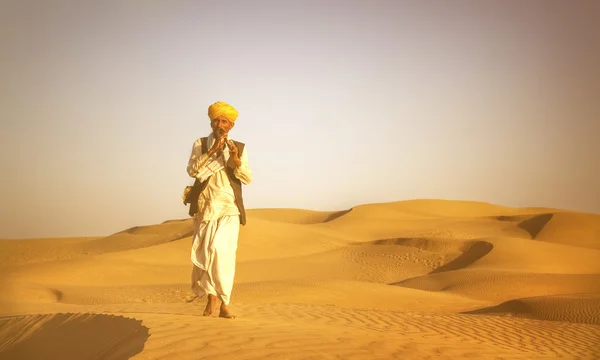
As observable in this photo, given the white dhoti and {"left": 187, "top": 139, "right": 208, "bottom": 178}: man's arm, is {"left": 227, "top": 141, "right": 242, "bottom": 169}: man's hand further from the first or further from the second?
the white dhoti

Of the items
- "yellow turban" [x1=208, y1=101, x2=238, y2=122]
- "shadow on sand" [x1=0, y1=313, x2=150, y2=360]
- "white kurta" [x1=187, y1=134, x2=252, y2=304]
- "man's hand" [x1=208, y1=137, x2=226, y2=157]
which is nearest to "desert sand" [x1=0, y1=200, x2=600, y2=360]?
"shadow on sand" [x1=0, y1=313, x2=150, y2=360]

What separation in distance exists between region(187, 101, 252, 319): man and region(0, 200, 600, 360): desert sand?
0.45 meters

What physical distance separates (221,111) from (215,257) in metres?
1.82

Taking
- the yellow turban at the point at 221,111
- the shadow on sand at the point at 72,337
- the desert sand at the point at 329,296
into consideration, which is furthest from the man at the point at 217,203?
the shadow on sand at the point at 72,337

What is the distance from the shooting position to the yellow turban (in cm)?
838

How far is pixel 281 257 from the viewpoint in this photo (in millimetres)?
29422

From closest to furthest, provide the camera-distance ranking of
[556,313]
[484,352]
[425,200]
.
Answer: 1. [484,352]
2. [556,313]
3. [425,200]

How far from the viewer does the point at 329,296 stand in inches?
675

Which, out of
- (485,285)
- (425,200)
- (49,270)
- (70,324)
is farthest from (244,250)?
(425,200)

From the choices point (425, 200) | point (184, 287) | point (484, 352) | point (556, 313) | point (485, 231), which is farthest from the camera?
point (425, 200)

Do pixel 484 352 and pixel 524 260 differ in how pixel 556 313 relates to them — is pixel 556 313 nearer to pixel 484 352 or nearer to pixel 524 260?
pixel 484 352

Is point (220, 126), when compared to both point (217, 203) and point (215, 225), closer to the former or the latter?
point (217, 203)

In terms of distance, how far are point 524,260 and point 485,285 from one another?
239 inches

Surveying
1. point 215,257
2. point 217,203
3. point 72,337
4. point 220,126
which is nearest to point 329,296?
point 217,203
